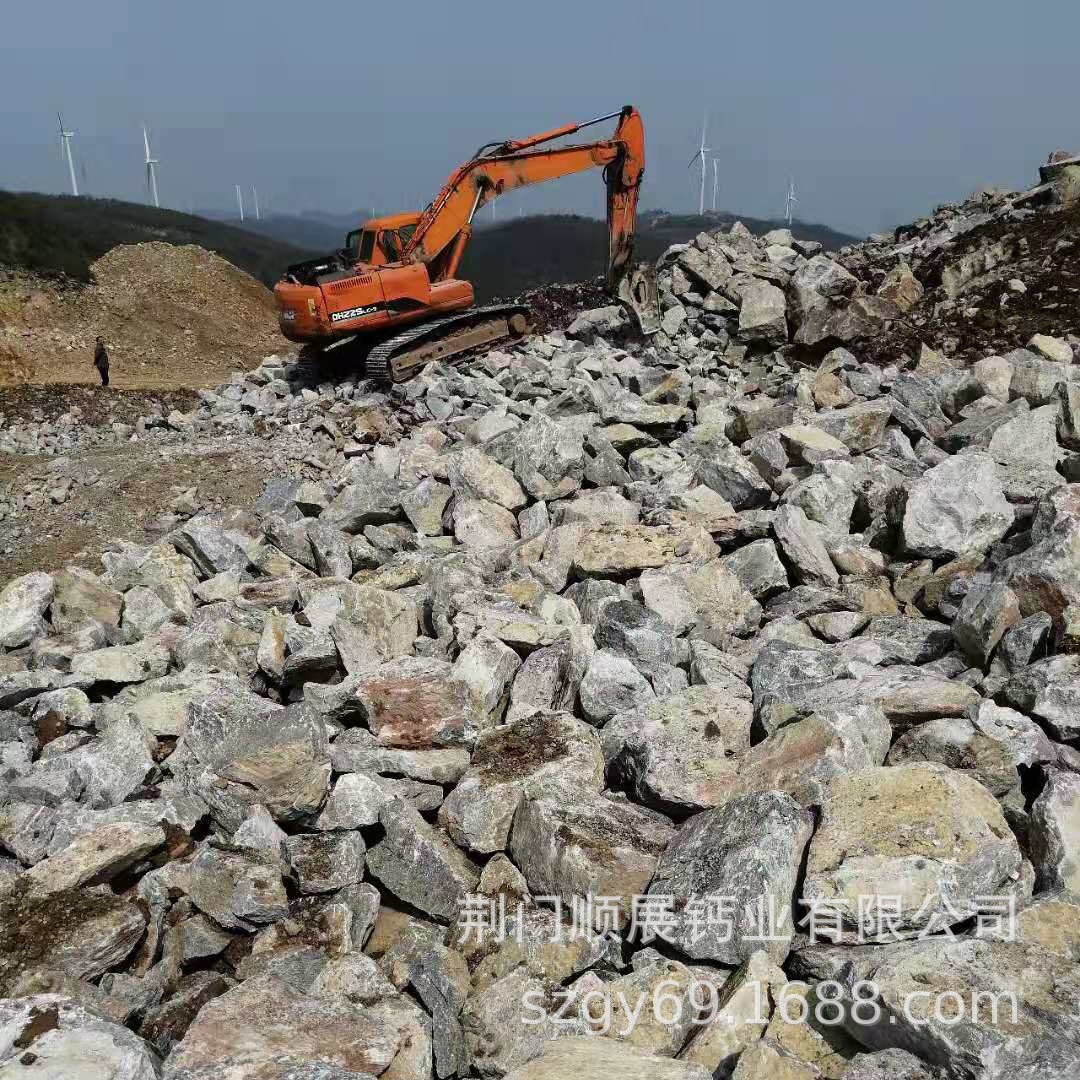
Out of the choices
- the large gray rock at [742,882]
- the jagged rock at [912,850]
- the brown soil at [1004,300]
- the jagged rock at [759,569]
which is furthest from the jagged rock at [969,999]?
the brown soil at [1004,300]

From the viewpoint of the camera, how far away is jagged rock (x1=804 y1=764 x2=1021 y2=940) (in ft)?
10.2

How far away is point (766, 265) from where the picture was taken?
14.6 m

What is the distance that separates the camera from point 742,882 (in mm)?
3203

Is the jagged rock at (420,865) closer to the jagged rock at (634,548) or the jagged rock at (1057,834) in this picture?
the jagged rock at (1057,834)

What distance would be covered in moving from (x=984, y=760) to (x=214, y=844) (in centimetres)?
333

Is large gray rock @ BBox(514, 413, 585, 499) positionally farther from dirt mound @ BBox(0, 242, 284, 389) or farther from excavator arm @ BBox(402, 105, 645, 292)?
dirt mound @ BBox(0, 242, 284, 389)

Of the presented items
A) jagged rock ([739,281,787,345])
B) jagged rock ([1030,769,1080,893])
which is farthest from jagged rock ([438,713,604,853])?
jagged rock ([739,281,787,345])

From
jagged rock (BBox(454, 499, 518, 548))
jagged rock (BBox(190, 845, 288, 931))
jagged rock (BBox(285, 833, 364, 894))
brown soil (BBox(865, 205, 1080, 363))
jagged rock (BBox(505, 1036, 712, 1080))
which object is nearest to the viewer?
jagged rock (BBox(505, 1036, 712, 1080))

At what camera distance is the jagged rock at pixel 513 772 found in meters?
3.93

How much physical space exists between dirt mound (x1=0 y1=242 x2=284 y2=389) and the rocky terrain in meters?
11.4

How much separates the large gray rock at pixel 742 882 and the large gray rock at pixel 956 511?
3.16m

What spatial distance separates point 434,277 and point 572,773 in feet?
34.4

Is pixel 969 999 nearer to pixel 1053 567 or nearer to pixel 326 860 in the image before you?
pixel 326 860

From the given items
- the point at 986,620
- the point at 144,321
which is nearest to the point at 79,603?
the point at 986,620
